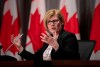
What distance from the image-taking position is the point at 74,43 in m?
2.51

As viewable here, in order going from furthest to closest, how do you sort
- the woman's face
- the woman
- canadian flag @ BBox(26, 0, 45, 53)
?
canadian flag @ BBox(26, 0, 45, 53), the woman's face, the woman

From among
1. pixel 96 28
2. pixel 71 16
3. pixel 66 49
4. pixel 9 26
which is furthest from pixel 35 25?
pixel 66 49

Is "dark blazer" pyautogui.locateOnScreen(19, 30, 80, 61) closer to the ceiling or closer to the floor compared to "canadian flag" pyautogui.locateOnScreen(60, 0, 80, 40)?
closer to the floor

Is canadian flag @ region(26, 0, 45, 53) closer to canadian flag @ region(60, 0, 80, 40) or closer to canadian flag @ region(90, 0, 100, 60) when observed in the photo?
canadian flag @ region(60, 0, 80, 40)

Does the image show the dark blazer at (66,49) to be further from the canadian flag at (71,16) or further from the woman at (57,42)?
the canadian flag at (71,16)

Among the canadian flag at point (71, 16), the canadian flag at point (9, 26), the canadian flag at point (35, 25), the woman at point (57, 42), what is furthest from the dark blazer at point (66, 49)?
the canadian flag at point (9, 26)

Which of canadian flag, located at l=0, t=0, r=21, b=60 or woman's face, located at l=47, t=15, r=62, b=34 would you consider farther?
canadian flag, located at l=0, t=0, r=21, b=60

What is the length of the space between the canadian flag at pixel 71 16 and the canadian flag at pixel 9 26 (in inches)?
28.3

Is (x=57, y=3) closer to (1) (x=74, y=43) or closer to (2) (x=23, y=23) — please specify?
(2) (x=23, y=23)

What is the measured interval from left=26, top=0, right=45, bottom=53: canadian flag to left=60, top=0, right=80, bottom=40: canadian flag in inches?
13.2

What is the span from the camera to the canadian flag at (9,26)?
387 centimetres

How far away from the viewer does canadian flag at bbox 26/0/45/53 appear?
12.5 feet

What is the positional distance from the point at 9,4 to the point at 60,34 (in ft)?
5.16

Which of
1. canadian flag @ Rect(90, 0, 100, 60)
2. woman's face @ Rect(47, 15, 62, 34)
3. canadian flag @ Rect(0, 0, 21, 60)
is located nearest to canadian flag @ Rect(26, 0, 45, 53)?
canadian flag @ Rect(0, 0, 21, 60)
